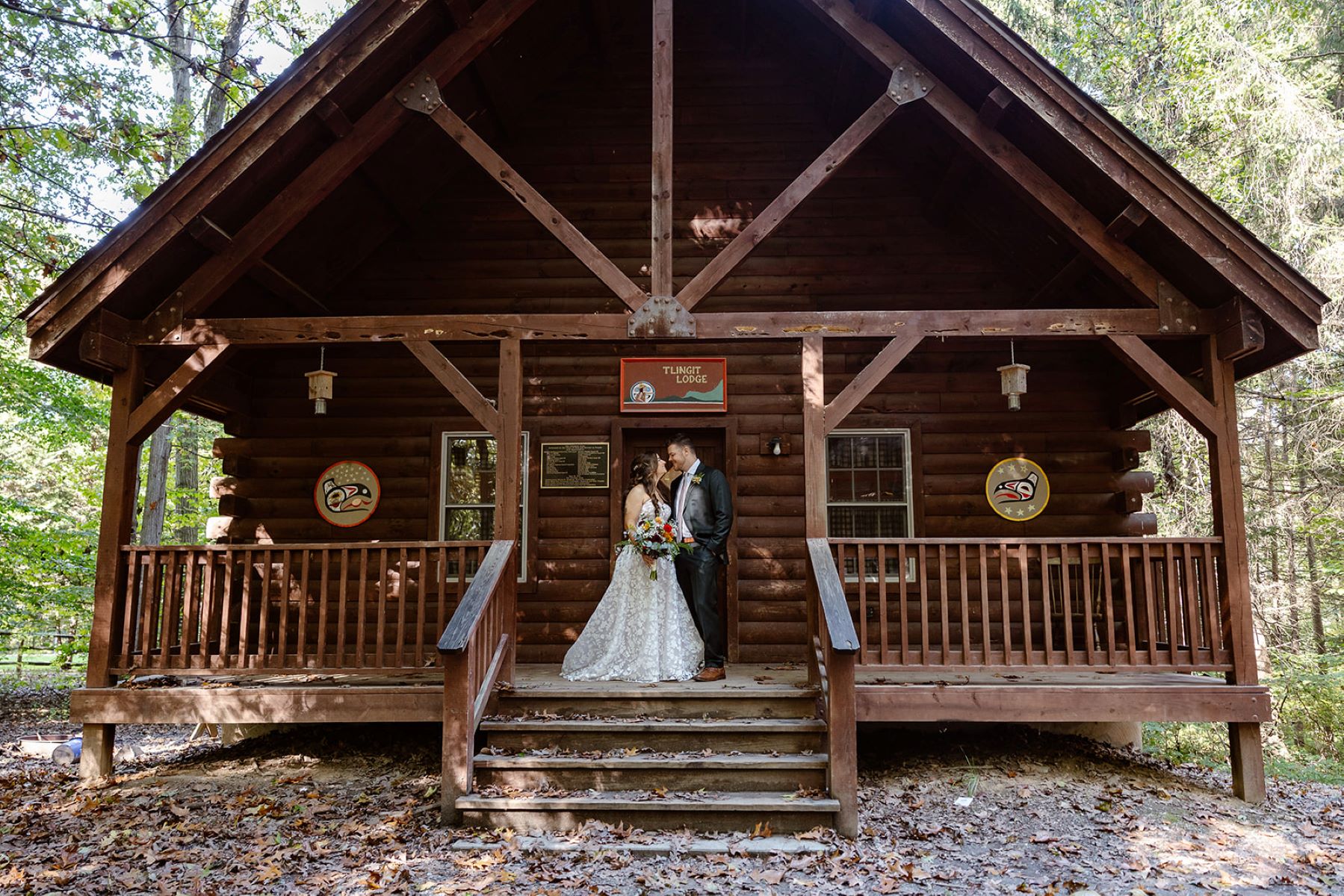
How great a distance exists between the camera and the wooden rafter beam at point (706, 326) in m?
6.83

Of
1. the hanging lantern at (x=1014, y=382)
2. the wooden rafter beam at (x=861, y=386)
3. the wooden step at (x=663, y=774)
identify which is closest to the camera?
the wooden step at (x=663, y=774)

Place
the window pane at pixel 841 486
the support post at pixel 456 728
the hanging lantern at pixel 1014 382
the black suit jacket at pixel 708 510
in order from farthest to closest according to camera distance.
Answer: the window pane at pixel 841 486, the black suit jacket at pixel 708 510, the hanging lantern at pixel 1014 382, the support post at pixel 456 728

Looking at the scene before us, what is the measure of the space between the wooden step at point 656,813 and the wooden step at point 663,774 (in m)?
0.24

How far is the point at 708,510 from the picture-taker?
769 centimetres

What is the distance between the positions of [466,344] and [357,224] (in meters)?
1.60

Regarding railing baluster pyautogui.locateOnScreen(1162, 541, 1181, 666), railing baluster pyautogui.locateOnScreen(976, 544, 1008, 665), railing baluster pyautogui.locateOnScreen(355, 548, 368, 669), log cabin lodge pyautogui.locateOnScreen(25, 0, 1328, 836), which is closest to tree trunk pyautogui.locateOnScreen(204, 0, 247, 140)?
log cabin lodge pyautogui.locateOnScreen(25, 0, 1328, 836)

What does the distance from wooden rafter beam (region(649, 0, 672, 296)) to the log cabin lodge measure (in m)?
0.03

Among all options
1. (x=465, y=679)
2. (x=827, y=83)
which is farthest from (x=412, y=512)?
(x=827, y=83)

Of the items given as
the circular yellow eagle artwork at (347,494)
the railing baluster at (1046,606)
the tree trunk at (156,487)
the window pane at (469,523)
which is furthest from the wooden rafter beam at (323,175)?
the tree trunk at (156,487)

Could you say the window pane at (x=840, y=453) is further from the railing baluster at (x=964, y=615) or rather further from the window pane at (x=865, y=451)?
the railing baluster at (x=964, y=615)

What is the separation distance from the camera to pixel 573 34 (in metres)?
9.15

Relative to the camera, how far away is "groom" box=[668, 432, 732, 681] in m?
7.31

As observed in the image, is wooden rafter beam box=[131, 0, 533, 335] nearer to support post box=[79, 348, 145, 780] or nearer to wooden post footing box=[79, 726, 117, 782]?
support post box=[79, 348, 145, 780]

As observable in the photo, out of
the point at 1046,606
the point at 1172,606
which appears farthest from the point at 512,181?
the point at 1172,606
